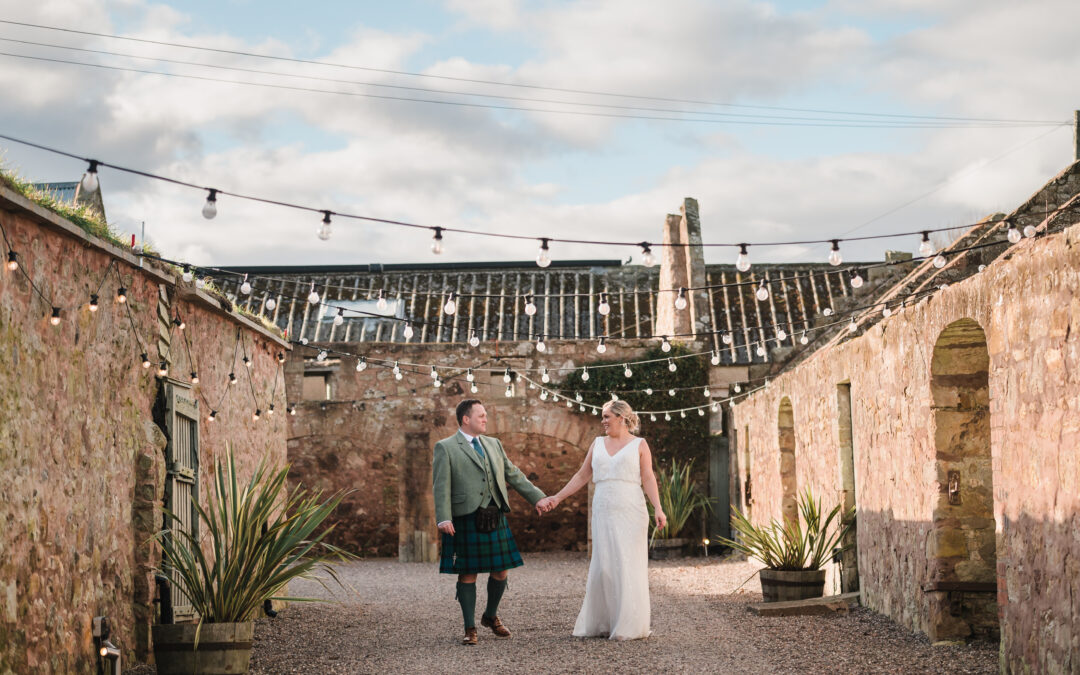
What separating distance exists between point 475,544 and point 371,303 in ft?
46.9

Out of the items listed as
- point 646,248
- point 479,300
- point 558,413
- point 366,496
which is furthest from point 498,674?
point 479,300

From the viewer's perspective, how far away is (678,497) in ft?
51.5

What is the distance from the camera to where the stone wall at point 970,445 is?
4.77 meters

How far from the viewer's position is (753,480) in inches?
549

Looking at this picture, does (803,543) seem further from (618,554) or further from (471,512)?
(471,512)

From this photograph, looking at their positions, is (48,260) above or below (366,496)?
above

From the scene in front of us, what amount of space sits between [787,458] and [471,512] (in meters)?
5.80

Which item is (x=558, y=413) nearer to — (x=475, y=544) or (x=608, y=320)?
(x=608, y=320)

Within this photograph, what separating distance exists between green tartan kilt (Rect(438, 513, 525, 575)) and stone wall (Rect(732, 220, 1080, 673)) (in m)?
2.59

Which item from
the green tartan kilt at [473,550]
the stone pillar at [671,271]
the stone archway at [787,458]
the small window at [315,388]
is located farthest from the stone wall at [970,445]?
the small window at [315,388]

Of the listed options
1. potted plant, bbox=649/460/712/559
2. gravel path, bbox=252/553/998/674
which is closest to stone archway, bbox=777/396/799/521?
gravel path, bbox=252/553/998/674

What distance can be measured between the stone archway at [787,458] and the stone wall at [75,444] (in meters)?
6.51

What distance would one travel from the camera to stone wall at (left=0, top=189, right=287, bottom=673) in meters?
5.17

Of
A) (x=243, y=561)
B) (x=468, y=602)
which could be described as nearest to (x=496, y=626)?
(x=468, y=602)
